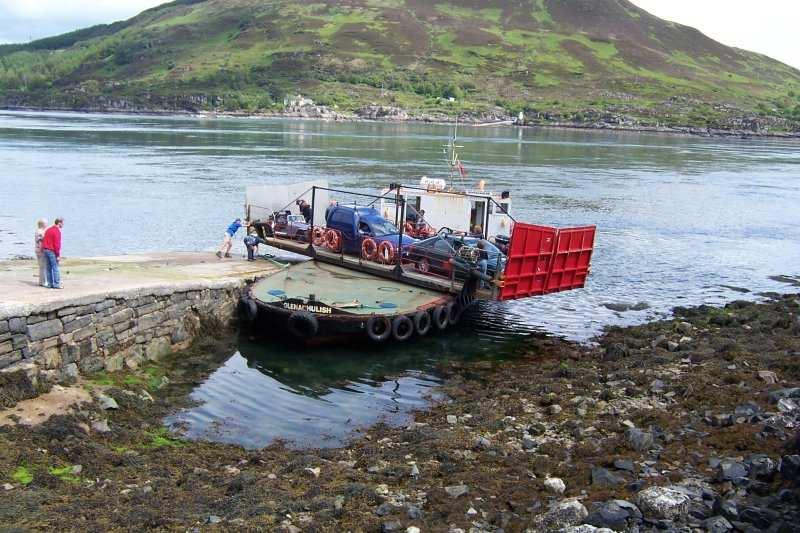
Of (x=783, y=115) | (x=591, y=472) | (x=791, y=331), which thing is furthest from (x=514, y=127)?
(x=591, y=472)

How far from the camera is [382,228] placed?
26.9 meters

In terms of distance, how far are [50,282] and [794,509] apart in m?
15.0

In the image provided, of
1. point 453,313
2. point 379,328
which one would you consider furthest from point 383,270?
point 379,328

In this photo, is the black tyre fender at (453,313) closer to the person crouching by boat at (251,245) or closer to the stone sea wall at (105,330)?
the stone sea wall at (105,330)

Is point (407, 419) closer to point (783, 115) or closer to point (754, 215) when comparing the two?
point (754, 215)

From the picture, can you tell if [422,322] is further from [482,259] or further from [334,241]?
[334,241]

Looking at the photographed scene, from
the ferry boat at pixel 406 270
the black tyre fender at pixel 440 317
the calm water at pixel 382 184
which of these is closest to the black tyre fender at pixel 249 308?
the ferry boat at pixel 406 270

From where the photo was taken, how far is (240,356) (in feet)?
66.9

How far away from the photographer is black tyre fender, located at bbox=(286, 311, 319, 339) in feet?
67.3

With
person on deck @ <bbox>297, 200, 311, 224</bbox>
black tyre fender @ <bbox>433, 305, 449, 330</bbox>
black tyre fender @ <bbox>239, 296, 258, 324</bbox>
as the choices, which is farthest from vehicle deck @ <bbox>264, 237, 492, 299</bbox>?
black tyre fender @ <bbox>239, 296, 258, 324</bbox>

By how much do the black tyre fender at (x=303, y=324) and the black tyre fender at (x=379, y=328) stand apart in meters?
1.44

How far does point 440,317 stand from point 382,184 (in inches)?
1449

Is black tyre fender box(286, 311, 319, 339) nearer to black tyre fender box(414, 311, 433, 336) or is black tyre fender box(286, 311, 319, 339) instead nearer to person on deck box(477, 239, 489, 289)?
black tyre fender box(414, 311, 433, 336)

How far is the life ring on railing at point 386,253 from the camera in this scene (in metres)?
25.2
